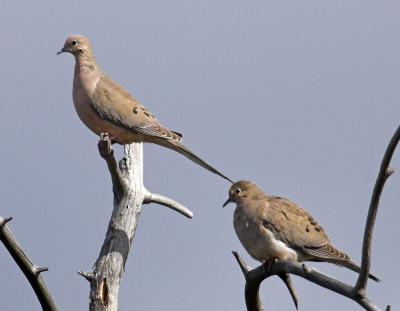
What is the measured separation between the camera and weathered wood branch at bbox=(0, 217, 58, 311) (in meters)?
5.86

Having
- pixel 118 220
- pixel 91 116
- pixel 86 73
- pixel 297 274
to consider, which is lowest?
pixel 297 274

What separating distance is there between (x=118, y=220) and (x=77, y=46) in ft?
5.63

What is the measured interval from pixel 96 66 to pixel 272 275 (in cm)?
304

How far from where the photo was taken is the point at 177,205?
8.30m

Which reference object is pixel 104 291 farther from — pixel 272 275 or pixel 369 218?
pixel 369 218

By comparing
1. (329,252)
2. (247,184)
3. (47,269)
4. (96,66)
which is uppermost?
(96,66)

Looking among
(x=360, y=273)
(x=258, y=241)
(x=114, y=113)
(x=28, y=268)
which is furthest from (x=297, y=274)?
(x=114, y=113)

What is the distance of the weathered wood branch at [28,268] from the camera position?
19.2 ft

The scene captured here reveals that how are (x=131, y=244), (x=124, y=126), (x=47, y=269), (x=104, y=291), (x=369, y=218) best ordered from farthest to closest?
(x=124, y=126)
(x=131, y=244)
(x=104, y=291)
(x=47, y=269)
(x=369, y=218)

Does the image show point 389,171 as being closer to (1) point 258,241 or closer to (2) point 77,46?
(1) point 258,241

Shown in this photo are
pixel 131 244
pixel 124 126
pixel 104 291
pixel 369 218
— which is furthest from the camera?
pixel 124 126

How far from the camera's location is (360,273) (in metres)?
4.69

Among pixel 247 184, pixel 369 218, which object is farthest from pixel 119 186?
pixel 369 218

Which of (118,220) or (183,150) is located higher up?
(183,150)
